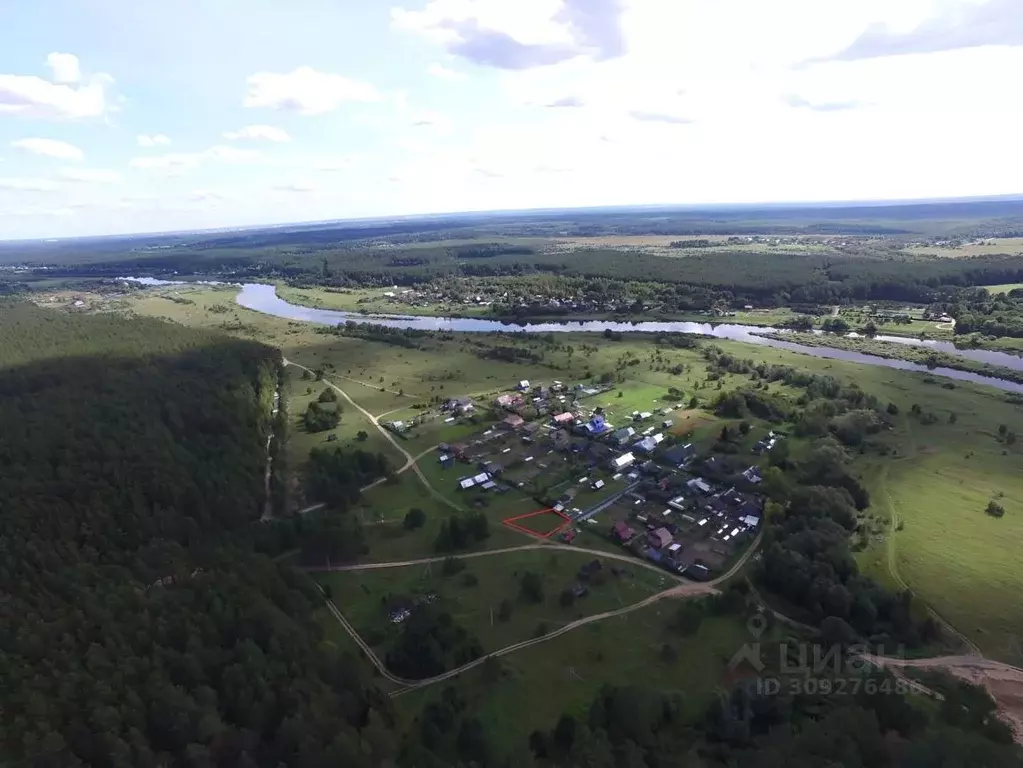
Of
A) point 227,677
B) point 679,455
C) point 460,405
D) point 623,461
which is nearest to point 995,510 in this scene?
point 679,455

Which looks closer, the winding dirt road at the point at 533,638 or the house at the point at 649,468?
the winding dirt road at the point at 533,638

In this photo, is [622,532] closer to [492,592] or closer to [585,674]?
[492,592]

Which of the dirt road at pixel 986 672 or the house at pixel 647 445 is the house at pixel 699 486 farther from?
the dirt road at pixel 986 672

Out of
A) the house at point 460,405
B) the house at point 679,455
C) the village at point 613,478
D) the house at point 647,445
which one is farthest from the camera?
the house at point 460,405

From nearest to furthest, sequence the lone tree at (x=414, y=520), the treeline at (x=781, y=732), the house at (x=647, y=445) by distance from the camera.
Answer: the treeline at (x=781, y=732) < the lone tree at (x=414, y=520) < the house at (x=647, y=445)

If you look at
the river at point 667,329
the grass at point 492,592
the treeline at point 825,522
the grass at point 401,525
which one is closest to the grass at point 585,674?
the grass at point 492,592

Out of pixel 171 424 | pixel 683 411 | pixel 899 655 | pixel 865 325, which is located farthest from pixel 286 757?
pixel 865 325

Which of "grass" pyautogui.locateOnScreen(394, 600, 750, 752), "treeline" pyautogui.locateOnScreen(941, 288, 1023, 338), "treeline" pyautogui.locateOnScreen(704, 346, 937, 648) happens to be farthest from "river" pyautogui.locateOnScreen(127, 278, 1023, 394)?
"grass" pyautogui.locateOnScreen(394, 600, 750, 752)
